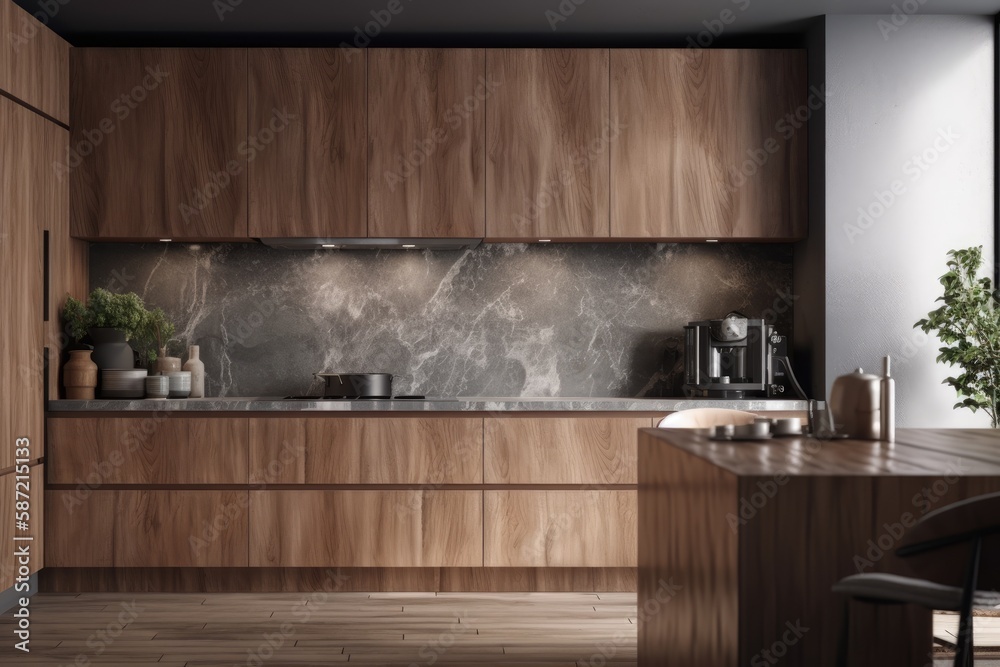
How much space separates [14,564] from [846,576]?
119 inches

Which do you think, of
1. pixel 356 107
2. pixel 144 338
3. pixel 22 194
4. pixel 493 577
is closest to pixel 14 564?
pixel 144 338

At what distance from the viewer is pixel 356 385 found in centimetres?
→ 384

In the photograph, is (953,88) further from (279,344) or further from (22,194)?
(22,194)

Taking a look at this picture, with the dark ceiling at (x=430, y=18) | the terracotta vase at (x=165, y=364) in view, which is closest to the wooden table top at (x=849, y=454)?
the dark ceiling at (x=430, y=18)

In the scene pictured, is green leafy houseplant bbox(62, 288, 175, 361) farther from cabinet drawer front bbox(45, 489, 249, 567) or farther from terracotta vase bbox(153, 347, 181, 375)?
cabinet drawer front bbox(45, 489, 249, 567)

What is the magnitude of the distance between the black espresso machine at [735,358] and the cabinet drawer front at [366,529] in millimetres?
1102

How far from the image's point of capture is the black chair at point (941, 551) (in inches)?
57.6

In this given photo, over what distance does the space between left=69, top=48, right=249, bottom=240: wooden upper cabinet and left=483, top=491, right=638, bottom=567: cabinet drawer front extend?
1.66 metres

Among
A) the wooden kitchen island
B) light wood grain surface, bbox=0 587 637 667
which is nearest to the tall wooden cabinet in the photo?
light wood grain surface, bbox=0 587 637 667

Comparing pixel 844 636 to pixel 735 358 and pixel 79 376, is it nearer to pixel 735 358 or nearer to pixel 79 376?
pixel 735 358

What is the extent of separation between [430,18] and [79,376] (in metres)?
2.10

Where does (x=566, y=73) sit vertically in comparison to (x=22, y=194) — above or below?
above

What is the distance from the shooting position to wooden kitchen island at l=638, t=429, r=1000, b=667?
1665 millimetres

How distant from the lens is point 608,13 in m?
3.83
